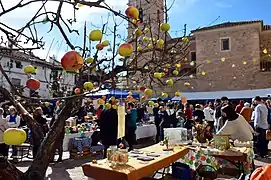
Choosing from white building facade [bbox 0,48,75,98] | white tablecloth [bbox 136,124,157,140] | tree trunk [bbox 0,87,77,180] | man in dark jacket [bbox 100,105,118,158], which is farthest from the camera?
white tablecloth [bbox 136,124,157,140]

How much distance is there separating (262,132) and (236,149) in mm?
3501

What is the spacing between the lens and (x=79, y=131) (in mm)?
8391

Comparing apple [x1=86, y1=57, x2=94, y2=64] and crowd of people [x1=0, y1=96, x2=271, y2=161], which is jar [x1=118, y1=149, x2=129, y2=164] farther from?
apple [x1=86, y1=57, x2=94, y2=64]

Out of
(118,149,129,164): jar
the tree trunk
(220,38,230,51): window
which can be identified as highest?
(220,38,230,51): window

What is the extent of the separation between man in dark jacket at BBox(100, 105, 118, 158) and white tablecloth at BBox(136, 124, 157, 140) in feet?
10.5

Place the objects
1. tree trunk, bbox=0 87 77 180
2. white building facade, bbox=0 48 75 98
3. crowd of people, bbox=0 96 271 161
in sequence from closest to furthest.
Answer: tree trunk, bbox=0 87 77 180 < white building facade, bbox=0 48 75 98 < crowd of people, bbox=0 96 271 161

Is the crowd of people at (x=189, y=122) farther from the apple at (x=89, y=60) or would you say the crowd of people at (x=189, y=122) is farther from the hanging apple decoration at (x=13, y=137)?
the hanging apple decoration at (x=13, y=137)

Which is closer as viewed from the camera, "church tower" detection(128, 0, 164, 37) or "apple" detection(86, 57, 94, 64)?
"apple" detection(86, 57, 94, 64)

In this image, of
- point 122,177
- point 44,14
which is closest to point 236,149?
point 122,177

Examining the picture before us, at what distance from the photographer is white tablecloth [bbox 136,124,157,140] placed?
9.87 metres

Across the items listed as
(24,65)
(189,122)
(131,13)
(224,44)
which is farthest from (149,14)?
(224,44)

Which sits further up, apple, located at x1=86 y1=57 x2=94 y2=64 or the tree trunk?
apple, located at x1=86 y1=57 x2=94 y2=64

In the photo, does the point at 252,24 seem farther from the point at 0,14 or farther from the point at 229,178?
the point at 0,14

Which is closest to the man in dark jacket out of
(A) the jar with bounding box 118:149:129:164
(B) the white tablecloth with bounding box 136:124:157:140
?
(A) the jar with bounding box 118:149:129:164
